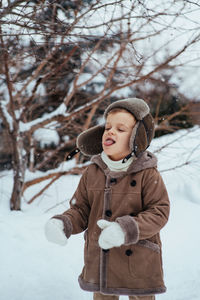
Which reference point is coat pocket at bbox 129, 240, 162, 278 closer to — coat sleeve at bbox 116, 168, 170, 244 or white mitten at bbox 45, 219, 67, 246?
coat sleeve at bbox 116, 168, 170, 244

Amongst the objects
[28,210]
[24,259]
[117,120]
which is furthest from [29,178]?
[117,120]

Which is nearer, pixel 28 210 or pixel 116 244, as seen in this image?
pixel 116 244

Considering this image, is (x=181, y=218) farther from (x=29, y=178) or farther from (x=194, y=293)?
(x=29, y=178)

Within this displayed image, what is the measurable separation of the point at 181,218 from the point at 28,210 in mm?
1974

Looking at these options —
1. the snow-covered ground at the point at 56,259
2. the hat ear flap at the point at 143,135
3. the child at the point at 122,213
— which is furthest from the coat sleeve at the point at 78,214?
the snow-covered ground at the point at 56,259

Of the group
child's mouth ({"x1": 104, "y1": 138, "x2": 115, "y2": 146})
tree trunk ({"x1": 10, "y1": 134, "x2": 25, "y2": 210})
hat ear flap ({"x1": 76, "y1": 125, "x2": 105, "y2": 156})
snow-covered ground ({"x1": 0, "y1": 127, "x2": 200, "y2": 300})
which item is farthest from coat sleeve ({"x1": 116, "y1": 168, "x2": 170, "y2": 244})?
tree trunk ({"x1": 10, "y1": 134, "x2": 25, "y2": 210})

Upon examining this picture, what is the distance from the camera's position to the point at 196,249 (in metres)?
2.84

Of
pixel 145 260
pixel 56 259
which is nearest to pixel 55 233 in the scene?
pixel 145 260

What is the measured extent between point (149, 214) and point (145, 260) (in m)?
0.26

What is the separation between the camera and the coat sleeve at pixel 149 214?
1.31 meters

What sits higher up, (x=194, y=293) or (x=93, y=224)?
(x=93, y=224)

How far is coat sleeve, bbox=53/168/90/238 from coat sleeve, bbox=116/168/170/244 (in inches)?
13.4

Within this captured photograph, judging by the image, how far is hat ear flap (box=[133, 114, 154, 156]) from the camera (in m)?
1.59

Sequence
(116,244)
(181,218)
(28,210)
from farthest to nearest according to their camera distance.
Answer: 1. (28,210)
2. (181,218)
3. (116,244)
